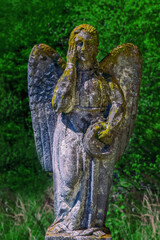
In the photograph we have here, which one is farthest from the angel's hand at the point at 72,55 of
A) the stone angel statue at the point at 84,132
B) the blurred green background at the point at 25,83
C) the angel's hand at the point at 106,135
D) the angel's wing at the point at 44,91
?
the blurred green background at the point at 25,83

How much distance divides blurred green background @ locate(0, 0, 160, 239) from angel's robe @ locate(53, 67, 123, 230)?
2.34 metres

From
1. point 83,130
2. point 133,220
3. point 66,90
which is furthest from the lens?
point 133,220

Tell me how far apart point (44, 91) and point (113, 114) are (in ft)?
2.29

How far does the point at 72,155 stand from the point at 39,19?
4775 millimetres

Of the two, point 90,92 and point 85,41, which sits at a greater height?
point 85,41

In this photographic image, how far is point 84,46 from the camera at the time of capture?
348 centimetres

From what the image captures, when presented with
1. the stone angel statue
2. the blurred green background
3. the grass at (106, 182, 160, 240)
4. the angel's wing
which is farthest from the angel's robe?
the blurred green background

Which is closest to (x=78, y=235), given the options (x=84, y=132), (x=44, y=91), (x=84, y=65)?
(x=84, y=132)

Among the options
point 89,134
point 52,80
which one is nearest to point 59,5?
point 52,80

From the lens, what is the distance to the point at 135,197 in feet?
21.5

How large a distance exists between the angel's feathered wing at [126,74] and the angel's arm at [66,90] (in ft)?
1.08

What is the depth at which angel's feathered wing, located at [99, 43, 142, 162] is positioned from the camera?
12.1 ft

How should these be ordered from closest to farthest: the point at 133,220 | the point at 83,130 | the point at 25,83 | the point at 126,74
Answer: the point at 83,130
the point at 126,74
the point at 133,220
the point at 25,83

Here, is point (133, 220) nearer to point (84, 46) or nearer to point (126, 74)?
point (126, 74)
